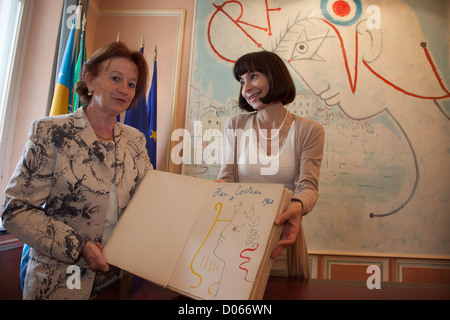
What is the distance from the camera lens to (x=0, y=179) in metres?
2.08

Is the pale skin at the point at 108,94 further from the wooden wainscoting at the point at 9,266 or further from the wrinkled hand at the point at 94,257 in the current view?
the wooden wainscoting at the point at 9,266

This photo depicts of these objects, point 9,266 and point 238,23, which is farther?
point 238,23

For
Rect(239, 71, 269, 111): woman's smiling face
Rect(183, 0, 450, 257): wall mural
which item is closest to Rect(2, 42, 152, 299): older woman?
Rect(239, 71, 269, 111): woman's smiling face

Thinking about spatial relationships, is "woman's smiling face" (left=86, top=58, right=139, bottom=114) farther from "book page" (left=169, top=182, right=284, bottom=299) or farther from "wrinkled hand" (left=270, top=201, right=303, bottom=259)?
"wrinkled hand" (left=270, top=201, right=303, bottom=259)

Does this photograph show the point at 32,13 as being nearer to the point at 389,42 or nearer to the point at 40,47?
the point at 40,47

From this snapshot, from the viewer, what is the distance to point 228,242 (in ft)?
2.22

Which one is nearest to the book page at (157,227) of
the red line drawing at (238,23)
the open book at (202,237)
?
the open book at (202,237)

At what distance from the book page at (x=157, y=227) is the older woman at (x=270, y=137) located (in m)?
0.44

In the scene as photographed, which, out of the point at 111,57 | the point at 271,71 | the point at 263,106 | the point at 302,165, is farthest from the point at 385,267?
the point at 111,57

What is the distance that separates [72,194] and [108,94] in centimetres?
39

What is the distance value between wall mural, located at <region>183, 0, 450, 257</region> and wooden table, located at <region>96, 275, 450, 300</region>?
1850 millimetres

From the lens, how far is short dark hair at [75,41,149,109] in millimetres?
1072

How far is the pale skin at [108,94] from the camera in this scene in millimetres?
1044
